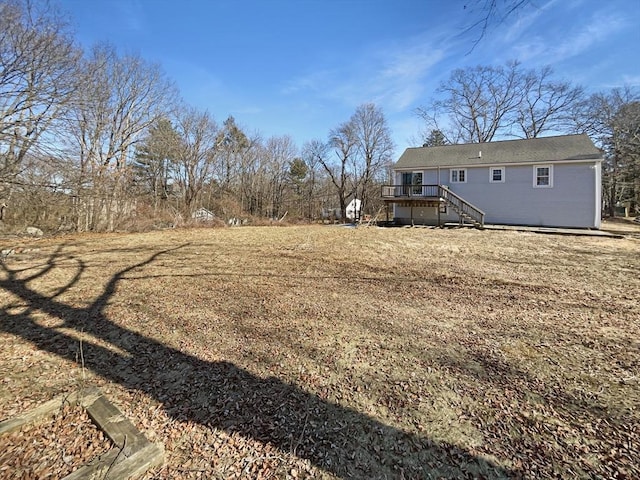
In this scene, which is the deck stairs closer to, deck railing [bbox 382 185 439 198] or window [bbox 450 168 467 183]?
deck railing [bbox 382 185 439 198]

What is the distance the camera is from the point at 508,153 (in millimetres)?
16547

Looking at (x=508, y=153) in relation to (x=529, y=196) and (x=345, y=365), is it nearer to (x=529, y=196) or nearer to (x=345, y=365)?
(x=529, y=196)

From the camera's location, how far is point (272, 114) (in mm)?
24109


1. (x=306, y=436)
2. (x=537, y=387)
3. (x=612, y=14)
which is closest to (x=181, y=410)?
(x=306, y=436)

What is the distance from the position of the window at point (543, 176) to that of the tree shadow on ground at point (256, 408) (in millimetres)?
17425

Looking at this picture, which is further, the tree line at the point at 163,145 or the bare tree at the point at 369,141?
the bare tree at the point at 369,141

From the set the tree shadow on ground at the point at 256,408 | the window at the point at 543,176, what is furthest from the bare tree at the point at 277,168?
the tree shadow on ground at the point at 256,408

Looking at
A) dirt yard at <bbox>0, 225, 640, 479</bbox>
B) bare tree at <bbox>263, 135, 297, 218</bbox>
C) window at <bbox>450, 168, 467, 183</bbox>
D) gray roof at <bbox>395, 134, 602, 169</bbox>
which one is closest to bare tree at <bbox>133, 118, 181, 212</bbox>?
bare tree at <bbox>263, 135, 297, 218</bbox>

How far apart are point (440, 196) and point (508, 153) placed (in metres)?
4.65

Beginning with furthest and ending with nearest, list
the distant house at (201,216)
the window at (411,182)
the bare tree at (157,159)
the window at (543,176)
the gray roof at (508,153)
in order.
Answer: the bare tree at (157,159) < the distant house at (201,216) < the window at (411,182) < the window at (543,176) < the gray roof at (508,153)

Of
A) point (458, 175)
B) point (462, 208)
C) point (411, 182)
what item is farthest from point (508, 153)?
point (411, 182)

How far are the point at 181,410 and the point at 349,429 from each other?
133 cm

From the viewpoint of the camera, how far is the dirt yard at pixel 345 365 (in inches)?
76.7

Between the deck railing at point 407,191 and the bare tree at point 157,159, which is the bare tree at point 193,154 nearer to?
the bare tree at point 157,159
